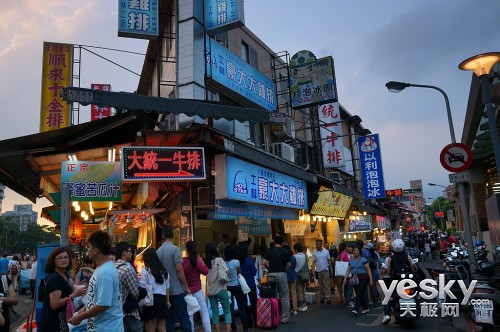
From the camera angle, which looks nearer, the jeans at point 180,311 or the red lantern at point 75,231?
the jeans at point 180,311

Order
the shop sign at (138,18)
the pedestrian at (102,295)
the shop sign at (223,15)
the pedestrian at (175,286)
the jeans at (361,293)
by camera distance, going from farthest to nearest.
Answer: the shop sign at (223,15)
the shop sign at (138,18)
the jeans at (361,293)
the pedestrian at (175,286)
the pedestrian at (102,295)

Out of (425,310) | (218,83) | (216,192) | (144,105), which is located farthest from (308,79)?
(425,310)

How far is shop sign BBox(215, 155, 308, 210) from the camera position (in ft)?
36.8

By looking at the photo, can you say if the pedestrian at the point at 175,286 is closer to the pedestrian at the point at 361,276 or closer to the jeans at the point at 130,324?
the jeans at the point at 130,324

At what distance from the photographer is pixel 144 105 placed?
30.1 ft

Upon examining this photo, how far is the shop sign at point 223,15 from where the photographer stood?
43.2ft

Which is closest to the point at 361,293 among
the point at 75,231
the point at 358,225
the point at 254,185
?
the point at 254,185

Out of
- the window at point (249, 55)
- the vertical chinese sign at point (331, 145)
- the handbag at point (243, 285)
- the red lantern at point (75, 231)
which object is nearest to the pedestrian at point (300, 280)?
the handbag at point (243, 285)

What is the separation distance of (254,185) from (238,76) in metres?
5.17

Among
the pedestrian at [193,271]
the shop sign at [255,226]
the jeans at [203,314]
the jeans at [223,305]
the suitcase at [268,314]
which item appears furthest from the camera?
the shop sign at [255,226]

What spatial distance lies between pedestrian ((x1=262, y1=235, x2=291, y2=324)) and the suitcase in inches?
25.2

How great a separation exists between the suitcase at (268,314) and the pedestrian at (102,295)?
220 inches

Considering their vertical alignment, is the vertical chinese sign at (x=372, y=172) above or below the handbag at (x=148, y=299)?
above

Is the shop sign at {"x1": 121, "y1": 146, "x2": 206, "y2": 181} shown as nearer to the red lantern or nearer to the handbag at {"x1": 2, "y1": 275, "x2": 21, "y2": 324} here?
the handbag at {"x1": 2, "y1": 275, "x2": 21, "y2": 324}
